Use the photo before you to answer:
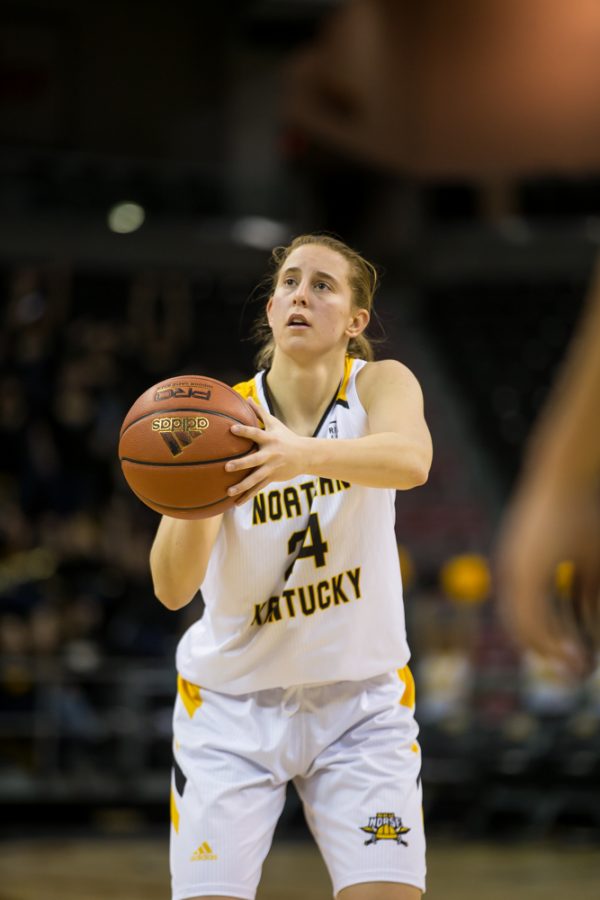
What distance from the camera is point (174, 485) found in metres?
2.91

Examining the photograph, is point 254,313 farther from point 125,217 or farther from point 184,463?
point 184,463

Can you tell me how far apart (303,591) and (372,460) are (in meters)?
0.46

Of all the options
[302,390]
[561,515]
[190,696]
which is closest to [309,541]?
[302,390]

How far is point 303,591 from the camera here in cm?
325

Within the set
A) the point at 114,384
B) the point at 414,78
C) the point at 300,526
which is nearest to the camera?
the point at 300,526

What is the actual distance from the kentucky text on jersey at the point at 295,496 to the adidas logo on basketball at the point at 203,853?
31.0 inches

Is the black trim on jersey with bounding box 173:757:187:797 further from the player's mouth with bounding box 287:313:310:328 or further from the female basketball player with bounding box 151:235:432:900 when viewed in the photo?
the player's mouth with bounding box 287:313:310:328

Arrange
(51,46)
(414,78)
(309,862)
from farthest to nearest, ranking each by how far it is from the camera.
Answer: (51,46), (414,78), (309,862)

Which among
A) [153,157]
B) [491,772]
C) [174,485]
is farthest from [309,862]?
[153,157]

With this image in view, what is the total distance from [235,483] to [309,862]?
20.0 feet

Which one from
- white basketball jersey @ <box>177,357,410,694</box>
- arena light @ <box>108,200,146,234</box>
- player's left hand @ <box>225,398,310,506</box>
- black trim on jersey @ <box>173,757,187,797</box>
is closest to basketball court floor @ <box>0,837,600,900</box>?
black trim on jersey @ <box>173,757,187,797</box>

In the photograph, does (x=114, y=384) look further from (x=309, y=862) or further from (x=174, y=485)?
(x=174, y=485)

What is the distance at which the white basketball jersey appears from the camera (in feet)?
10.6

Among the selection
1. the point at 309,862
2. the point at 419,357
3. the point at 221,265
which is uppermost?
the point at 221,265
